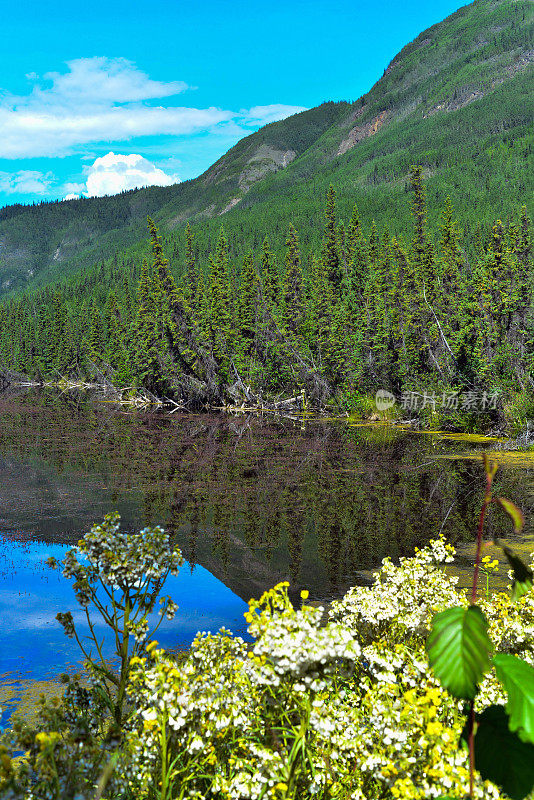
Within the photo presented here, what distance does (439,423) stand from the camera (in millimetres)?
34438

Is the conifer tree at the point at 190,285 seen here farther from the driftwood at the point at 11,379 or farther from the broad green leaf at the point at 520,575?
the broad green leaf at the point at 520,575

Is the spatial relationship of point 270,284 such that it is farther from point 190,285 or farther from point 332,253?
point 332,253

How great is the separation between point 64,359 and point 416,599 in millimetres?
90377

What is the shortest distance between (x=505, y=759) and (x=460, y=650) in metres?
0.45

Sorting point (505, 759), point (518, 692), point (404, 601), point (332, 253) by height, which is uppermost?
point (332, 253)

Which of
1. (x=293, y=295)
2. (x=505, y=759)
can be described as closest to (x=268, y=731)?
(x=505, y=759)

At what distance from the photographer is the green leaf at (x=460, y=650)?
155 centimetres

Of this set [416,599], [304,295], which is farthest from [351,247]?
[416,599]

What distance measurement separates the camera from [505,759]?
177cm

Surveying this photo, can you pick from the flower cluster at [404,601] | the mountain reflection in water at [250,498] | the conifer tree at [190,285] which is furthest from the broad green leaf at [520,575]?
the conifer tree at [190,285]

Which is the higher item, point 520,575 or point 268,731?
point 520,575

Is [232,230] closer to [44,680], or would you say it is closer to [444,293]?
[444,293]

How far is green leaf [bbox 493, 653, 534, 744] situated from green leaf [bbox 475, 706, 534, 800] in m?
0.17

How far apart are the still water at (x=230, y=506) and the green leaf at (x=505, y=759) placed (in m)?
7.40
